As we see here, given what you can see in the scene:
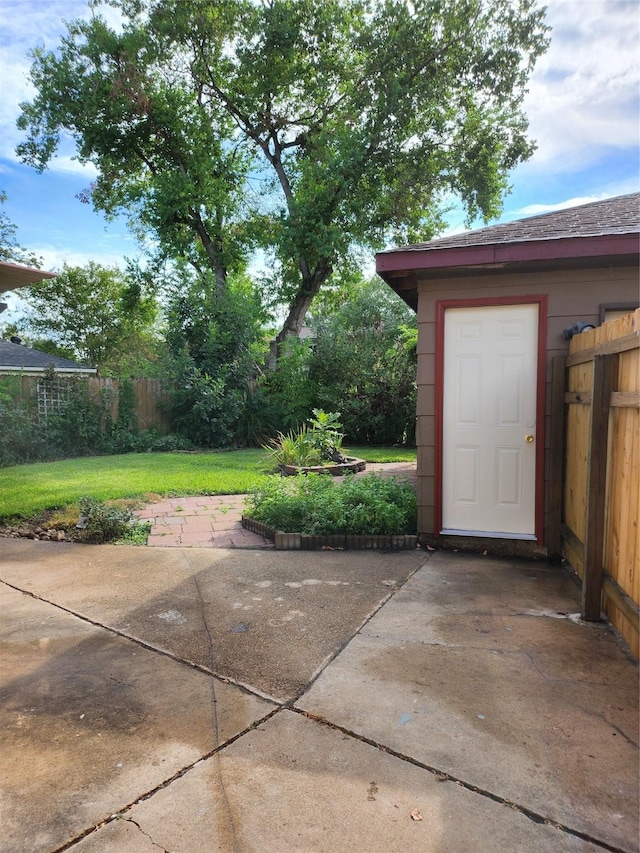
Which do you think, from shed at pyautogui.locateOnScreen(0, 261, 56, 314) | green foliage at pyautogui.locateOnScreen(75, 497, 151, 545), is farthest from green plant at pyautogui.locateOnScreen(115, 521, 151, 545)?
shed at pyautogui.locateOnScreen(0, 261, 56, 314)

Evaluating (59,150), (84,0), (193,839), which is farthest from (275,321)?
(193,839)

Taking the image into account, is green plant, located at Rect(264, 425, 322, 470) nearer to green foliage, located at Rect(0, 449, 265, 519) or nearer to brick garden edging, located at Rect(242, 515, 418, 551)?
green foliage, located at Rect(0, 449, 265, 519)

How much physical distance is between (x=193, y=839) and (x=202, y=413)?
1217 centimetres

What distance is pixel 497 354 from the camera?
5.14m

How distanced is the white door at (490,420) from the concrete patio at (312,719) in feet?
3.35

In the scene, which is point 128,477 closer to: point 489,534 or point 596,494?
point 489,534

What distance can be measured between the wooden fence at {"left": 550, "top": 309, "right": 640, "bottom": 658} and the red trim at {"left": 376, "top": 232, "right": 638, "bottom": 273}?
762 millimetres

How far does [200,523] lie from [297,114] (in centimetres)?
1693

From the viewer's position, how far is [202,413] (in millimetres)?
13617

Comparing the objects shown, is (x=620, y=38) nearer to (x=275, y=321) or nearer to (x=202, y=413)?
(x=202, y=413)

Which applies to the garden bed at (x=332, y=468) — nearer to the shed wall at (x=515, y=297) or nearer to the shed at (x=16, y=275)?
the shed wall at (x=515, y=297)

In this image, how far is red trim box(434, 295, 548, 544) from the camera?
5.00m

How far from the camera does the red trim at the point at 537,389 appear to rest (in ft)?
16.4

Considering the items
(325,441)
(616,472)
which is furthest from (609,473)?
(325,441)
